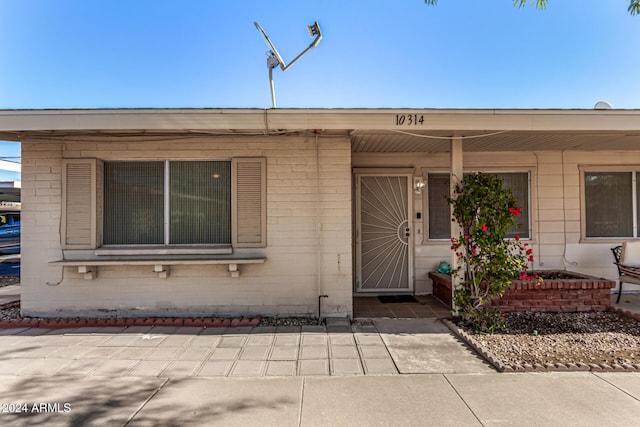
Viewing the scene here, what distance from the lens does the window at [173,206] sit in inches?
181

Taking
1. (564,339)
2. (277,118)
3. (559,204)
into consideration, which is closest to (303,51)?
(277,118)

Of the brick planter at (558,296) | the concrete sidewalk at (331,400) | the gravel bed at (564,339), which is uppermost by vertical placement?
the brick planter at (558,296)

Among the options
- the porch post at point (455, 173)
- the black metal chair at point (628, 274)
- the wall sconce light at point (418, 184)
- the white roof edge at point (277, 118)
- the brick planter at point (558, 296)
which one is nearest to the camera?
the white roof edge at point (277, 118)

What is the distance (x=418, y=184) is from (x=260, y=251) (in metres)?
2.91

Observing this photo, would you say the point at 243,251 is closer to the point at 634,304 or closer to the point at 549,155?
the point at 549,155

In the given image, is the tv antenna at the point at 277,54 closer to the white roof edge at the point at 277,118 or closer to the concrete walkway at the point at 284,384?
the white roof edge at the point at 277,118

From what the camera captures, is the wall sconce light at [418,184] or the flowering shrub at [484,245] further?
the wall sconce light at [418,184]

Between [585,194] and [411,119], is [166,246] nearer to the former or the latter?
[411,119]

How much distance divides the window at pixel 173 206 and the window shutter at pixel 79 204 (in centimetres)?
18

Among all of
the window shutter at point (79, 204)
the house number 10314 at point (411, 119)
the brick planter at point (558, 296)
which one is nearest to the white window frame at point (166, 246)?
the window shutter at point (79, 204)

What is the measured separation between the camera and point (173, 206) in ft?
15.1

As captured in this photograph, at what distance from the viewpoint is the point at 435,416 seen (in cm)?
228

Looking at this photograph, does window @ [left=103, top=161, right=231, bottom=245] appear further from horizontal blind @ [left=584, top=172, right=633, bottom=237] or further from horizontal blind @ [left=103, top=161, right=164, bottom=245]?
horizontal blind @ [left=584, top=172, right=633, bottom=237]

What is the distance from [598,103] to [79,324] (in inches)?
313
